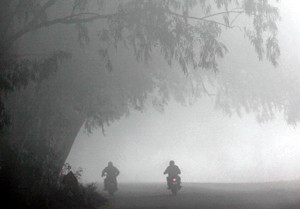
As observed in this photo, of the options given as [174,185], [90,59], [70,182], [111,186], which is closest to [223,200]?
[70,182]

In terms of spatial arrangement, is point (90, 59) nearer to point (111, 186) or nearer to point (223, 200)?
point (111, 186)

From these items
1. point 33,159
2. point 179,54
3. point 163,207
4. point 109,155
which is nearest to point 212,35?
point 179,54

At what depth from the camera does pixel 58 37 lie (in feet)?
47.6

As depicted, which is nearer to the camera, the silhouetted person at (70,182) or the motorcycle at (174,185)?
the silhouetted person at (70,182)

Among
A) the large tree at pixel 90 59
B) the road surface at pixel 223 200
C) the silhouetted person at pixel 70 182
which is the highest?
the large tree at pixel 90 59

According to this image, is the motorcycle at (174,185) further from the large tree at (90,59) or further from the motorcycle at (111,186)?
the large tree at (90,59)

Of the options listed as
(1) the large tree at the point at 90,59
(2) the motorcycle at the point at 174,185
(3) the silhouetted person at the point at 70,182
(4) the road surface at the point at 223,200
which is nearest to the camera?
(4) the road surface at the point at 223,200

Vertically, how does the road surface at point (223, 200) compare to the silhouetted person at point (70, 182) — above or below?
below

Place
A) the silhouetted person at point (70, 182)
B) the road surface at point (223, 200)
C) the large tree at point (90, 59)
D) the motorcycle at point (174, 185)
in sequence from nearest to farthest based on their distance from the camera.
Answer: the road surface at point (223, 200) → the silhouetted person at point (70, 182) → the large tree at point (90, 59) → the motorcycle at point (174, 185)

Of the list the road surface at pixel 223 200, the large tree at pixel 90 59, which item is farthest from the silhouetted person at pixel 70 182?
the road surface at pixel 223 200

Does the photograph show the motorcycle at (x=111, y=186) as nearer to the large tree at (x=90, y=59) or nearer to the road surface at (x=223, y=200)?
the road surface at (x=223, y=200)

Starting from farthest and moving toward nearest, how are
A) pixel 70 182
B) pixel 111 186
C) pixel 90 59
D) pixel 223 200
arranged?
pixel 111 186
pixel 90 59
pixel 223 200
pixel 70 182

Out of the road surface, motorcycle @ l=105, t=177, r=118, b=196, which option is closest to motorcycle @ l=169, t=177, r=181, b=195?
the road surface

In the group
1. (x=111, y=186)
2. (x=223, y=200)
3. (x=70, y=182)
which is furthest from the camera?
(x=111, y=186)
